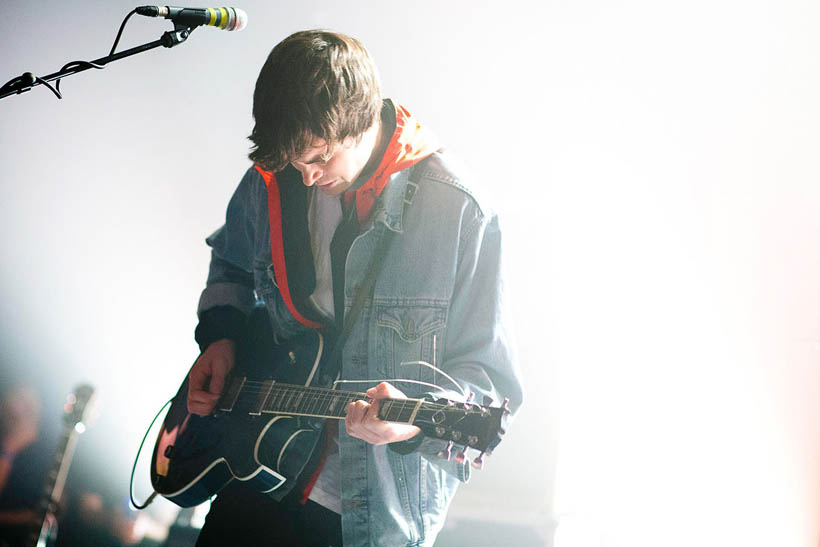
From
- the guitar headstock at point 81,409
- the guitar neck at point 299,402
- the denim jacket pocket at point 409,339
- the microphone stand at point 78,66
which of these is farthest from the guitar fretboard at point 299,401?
the guitar headstock at point 81,409

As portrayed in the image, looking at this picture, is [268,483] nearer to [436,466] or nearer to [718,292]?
[436,466]

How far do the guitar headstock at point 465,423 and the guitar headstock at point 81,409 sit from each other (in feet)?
5.12

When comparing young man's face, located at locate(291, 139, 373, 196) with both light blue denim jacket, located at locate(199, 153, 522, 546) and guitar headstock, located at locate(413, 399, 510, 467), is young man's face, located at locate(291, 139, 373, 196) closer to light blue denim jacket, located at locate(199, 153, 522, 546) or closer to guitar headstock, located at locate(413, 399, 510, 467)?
light blue denim jacket, located at locate(199, 153, 522, 546)

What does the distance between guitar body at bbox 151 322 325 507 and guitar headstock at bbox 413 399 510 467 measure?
0.28m

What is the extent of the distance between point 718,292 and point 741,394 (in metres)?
0.30

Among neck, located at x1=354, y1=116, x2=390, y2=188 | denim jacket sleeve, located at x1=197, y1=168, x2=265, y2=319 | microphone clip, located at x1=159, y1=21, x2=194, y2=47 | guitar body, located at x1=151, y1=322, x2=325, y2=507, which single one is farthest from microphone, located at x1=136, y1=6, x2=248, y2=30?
guitar body, located at x1=151, y1=322, x2=325, y2=507

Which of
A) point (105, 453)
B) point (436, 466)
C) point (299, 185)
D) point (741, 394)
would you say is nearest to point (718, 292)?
point (741, 394)

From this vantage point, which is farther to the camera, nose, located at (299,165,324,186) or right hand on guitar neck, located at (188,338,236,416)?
right hand on guitar neck, located at (188,338,236,416)

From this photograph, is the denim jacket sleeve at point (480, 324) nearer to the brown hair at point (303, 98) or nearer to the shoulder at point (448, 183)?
the shoulder at point (448, 183)

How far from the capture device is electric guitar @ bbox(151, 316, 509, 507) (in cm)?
136

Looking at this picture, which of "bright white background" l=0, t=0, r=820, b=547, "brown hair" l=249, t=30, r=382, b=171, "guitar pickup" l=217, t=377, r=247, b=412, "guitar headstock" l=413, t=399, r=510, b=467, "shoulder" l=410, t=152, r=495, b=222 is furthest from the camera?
"bright white background" l=0, t=0, r=820, b=547

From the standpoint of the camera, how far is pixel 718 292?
2.11 metres

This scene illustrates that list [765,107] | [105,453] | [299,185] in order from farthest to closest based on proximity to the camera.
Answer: [105,453]
[765,107]
[299,185]

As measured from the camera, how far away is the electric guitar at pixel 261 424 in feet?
4.46
